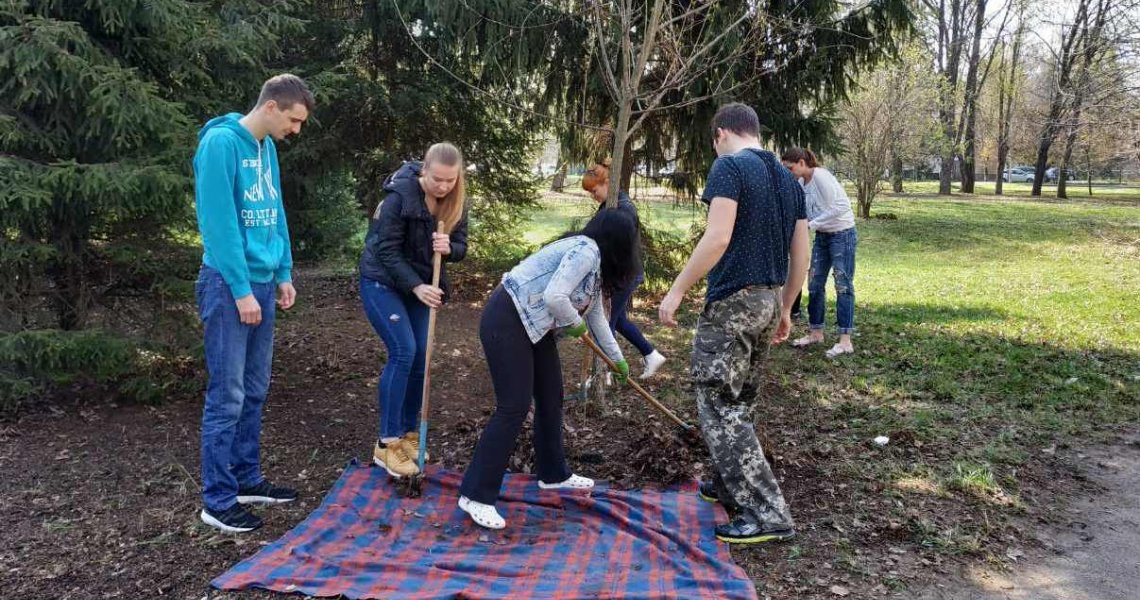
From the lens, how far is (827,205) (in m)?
6.40

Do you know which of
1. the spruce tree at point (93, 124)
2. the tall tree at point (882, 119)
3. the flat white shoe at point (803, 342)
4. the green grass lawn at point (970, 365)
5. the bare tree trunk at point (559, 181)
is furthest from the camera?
the tall tree at point (882, 119)

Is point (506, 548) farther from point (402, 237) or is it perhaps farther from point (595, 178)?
point (595, 178)

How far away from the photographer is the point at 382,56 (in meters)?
8.11

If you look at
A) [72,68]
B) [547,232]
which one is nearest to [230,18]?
[72,68]

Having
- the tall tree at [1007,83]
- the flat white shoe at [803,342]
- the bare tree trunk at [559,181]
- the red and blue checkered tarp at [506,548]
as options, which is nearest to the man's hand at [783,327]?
the red and blue checkered tarp at [506,548]

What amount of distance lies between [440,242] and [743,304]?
1555 millimetres

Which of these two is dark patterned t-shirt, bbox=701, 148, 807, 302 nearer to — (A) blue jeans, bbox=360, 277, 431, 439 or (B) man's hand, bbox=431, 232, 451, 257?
(B) man's hand, bbox=431, 232, 451, 257

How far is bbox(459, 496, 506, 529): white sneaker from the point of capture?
11.4 feet

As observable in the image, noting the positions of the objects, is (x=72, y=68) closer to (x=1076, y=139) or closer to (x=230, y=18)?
(x=230, y=18)

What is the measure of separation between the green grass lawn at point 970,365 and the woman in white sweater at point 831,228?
387 millimetres

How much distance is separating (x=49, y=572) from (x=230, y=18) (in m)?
3.93

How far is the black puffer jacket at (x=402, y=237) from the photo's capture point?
388cm

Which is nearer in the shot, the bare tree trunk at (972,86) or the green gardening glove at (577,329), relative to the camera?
the green gardening glove at (577,329)

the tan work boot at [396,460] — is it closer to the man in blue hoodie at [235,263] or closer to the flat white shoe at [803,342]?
the man in blue hoodie at [235,263]
